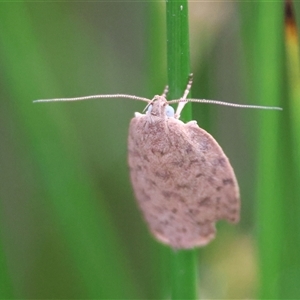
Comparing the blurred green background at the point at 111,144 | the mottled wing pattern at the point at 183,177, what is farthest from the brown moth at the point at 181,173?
the blurred green background at the point at 111,144

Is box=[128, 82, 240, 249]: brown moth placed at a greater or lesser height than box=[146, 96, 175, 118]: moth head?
lesser

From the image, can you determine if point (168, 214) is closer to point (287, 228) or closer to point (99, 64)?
point (287, 228)

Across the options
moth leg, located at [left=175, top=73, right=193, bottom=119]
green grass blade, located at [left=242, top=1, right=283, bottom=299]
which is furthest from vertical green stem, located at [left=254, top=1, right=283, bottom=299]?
moth leg, located at [left=175, top=73, right=193, bottom=119]

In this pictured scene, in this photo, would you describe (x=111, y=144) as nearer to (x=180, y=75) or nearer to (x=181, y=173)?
(x=181, y=173)

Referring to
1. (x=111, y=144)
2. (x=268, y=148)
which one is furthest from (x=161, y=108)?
(x=111, y=144)

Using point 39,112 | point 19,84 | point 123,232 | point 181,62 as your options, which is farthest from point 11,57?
point 123,232

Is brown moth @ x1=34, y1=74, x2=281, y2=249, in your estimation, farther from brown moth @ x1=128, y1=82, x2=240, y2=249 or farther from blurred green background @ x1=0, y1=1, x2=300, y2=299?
blurred green background @ x1=0, y1=1, x2=300, y2=299

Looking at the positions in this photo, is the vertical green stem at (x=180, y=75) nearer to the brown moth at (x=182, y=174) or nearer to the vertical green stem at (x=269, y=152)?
the brown moth at (x=182, y=174)
